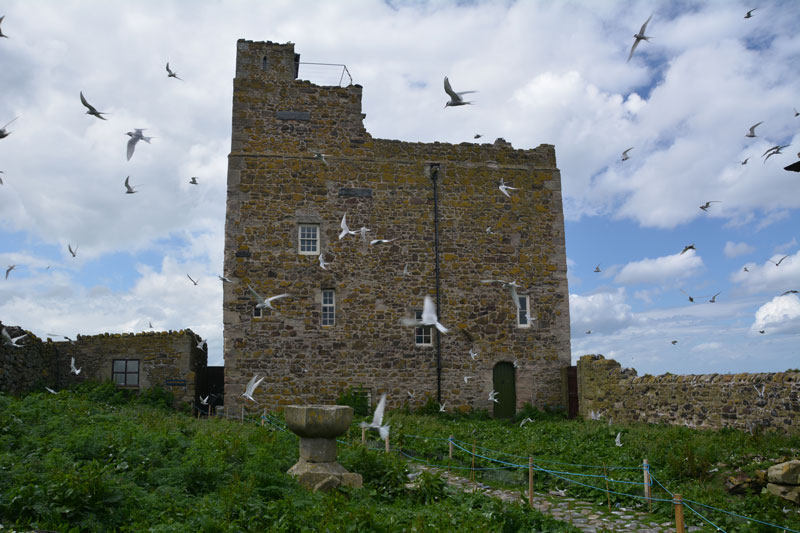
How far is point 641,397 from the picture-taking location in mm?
16609

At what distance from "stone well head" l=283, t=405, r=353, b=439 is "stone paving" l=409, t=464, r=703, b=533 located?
1619 millimetres

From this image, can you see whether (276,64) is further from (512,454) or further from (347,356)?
(512,454)

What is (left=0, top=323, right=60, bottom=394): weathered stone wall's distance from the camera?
14.9m

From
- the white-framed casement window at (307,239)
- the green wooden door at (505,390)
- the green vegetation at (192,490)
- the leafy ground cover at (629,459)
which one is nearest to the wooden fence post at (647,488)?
the leafy ground cover at (629,459)

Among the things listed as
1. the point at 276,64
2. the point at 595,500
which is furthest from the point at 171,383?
the point at 595,500

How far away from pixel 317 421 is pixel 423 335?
10.8 metres

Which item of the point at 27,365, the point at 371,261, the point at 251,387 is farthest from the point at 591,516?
the point at 27,365

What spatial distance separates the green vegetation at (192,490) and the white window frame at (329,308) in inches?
329

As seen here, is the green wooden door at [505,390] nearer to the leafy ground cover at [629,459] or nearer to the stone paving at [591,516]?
the leafy ground cover at [629,459]

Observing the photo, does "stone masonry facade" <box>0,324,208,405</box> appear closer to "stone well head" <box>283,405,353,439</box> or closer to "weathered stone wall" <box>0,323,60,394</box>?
"weathered stone wall" <box>0,323,60,394</box>

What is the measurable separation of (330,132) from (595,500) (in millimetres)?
14028

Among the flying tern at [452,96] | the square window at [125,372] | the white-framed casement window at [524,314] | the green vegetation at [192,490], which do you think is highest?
the flying tern at [452,96]

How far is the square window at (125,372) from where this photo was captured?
18.4 metres

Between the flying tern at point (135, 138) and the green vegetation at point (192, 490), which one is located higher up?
the flying tern at point (135, 138)
